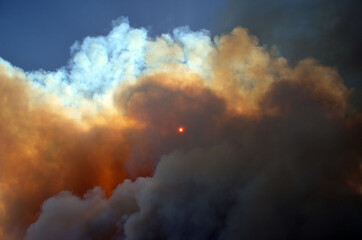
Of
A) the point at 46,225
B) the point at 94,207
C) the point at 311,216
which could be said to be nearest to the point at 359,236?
the point at 311,216

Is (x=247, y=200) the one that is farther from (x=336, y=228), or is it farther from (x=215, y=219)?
(x=336, y=228)

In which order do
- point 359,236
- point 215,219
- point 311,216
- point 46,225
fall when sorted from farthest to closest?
point 46,225
point 215,219
point 311,216
point 359,236

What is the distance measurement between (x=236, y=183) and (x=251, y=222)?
5.10 metres

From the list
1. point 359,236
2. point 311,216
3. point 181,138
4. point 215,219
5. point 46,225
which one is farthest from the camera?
point 181,138

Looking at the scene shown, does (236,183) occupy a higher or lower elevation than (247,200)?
higher

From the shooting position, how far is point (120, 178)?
1603 inches

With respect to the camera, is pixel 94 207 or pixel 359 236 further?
pixel 94 207

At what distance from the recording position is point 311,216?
26.6m

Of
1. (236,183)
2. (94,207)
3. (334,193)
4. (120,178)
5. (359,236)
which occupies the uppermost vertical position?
(120,178)

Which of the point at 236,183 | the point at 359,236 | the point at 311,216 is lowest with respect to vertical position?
the point at 359,236

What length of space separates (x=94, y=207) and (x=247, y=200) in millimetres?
21480

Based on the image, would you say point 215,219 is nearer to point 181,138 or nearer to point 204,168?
point 204,168

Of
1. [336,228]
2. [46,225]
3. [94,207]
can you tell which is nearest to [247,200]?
[336,228]

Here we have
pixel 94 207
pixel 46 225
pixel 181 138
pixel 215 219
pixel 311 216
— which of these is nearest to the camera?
pixel 311 216
